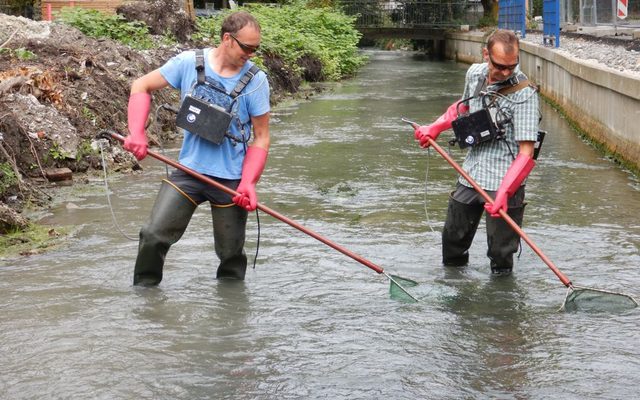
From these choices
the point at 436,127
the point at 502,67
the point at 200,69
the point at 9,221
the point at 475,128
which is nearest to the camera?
the point at 200,69

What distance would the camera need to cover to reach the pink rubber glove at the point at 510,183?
6719 millimetres

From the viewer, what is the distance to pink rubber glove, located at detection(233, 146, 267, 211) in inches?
255

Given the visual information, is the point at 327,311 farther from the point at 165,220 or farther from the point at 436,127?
the point at 436,127

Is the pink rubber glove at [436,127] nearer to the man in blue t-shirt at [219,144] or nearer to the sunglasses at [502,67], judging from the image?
the sunglasses at [502,67]

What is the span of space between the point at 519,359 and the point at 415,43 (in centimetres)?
5244

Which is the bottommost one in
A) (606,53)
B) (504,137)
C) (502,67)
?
(606,53)

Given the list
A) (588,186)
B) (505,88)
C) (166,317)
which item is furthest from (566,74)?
(166,317)

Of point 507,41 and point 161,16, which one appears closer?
point 507,41

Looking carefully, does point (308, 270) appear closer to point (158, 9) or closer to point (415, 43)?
point (158, 9)

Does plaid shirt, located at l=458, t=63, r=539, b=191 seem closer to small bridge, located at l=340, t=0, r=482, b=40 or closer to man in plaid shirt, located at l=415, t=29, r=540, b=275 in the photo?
man in plaid shirt, located at l=415, t=29, r=540, b=275

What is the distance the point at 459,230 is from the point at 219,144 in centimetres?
191

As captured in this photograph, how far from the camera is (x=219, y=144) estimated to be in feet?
21.6

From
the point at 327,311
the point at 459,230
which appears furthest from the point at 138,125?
the point at 459,230

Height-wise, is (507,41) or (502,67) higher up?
(507,41)
